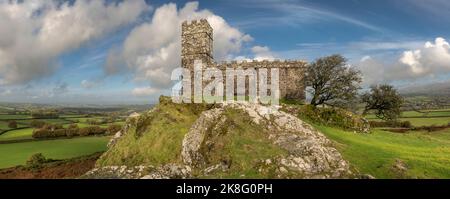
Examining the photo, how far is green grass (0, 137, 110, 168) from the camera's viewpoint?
204 ft

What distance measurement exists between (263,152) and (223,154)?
3.39 meters

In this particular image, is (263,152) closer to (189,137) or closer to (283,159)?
(283,159)

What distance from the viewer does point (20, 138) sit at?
3337 inches

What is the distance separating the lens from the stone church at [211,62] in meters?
43.6

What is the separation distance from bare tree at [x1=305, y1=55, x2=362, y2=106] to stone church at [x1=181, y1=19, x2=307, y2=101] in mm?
1597

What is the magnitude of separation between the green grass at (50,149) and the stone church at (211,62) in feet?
118

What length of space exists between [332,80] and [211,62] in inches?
673

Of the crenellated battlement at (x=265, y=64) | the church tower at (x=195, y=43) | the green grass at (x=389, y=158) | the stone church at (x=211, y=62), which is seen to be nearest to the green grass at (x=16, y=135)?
the church tower at (x=195, y=43)

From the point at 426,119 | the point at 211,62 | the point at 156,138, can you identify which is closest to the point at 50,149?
the point at 211,62

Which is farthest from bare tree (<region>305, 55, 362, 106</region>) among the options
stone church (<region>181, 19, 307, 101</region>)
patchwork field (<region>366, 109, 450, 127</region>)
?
patchwork field (<region>366, 109, 450, 127</region>)

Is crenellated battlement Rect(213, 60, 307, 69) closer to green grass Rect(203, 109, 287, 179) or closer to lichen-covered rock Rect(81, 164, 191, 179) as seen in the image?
green grass Rect(203, 109, 287, 179)
